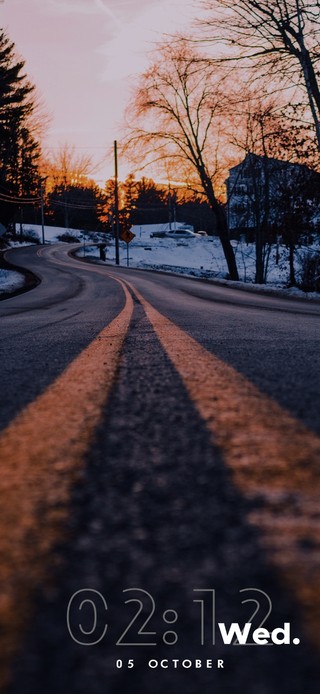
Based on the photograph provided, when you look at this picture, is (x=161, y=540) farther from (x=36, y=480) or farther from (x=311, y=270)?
(x=311, y=270)

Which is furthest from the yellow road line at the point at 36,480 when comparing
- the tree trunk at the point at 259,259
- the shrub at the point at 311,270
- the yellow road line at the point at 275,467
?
the tree trunk at the point at 259,259

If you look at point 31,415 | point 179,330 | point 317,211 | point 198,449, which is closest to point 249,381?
point 31,415

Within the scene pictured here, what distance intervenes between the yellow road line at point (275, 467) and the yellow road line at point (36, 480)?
0.79 ft

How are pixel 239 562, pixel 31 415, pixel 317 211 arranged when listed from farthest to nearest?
1. pixel 317 211
2. pixel 31 415
3. pixel 239 562

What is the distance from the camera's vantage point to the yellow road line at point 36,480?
0.53 metres

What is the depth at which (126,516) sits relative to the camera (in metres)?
0.72

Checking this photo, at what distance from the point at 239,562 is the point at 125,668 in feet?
0.56

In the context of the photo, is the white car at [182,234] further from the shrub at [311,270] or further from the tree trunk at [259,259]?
the shrub at [311,270]

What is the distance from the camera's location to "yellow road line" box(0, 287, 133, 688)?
53 centimetres

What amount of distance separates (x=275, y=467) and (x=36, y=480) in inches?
14.3

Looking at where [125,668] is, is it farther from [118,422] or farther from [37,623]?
[118,422]

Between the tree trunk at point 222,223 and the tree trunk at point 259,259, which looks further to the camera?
the tree trunk at point 259,259

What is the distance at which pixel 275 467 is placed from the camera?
0.90 meters

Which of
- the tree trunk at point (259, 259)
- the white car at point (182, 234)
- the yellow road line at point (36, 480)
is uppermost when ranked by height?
the white car at point (182, 234)
